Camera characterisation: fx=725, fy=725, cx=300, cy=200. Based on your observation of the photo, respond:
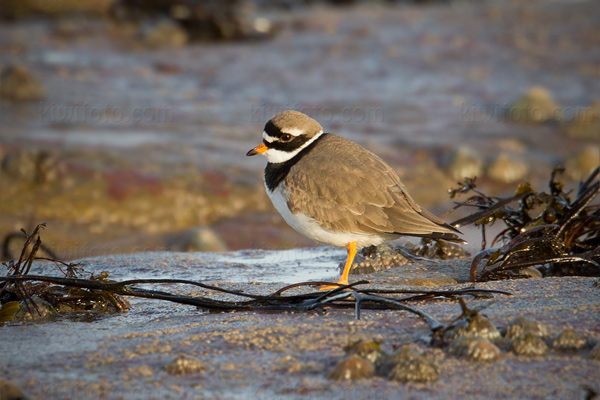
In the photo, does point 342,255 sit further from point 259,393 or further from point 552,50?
point 552,50

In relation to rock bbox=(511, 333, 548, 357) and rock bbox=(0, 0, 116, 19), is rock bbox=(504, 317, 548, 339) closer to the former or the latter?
rock bbox=(511, 333, 548, 357)

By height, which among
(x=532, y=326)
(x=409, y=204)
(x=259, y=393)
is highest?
(x=409, y=204)

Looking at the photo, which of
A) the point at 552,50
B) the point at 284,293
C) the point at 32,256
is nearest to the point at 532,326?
the point at 284,293

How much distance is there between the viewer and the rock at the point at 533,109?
11305 mm

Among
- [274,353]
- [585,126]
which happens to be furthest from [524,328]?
[585,126]

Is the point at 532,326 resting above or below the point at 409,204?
below

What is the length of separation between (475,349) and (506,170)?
710 centimetres

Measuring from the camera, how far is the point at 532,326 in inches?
116

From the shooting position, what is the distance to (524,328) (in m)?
2.93

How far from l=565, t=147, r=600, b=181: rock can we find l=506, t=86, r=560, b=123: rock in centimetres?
160

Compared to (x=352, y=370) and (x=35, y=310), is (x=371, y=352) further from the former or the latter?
(x=35, y=310)

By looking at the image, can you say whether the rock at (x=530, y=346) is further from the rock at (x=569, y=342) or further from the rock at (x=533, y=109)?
the rock at (x=533, y=109)

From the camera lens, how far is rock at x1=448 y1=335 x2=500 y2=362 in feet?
9.11

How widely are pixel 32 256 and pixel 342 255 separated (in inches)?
101
